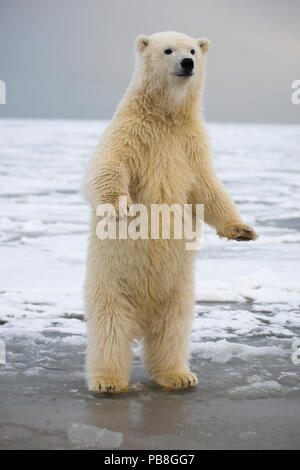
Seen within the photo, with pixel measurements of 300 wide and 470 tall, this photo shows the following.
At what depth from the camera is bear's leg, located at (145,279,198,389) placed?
3.42 metres

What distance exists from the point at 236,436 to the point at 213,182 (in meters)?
1.34

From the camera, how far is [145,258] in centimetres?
328

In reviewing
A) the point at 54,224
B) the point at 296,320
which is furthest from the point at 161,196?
the point at 54,224

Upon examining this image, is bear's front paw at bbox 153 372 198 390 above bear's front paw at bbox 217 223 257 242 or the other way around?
the other way around

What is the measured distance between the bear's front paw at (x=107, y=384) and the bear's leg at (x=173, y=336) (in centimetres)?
24

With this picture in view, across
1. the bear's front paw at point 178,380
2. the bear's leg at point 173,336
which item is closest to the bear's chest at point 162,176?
the bear's leg at point 173,336

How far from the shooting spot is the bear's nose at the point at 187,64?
10.3 feet

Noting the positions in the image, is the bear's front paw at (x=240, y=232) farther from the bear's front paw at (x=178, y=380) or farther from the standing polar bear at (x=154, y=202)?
the bear's front paw at (x=178, y=380)

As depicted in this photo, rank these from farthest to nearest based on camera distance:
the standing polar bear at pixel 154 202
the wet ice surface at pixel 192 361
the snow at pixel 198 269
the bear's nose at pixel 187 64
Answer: the snow at pixel 198 269 < the standing polar bear at pixel 154 202 < the bear's nose at pixel 187 64 < the wet ice surface at pixel 192 361

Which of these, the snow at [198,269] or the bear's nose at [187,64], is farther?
the snow at [198,269]

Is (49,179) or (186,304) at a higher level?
(49,179)

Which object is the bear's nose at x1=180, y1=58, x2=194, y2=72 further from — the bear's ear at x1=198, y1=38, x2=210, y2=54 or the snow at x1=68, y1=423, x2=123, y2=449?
the snow at x1=68, y1=423, x2=123, y2=449

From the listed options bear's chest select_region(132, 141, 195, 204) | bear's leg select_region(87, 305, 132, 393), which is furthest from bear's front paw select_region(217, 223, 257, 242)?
bear's leg select_region(87, 305, 132, 393)
